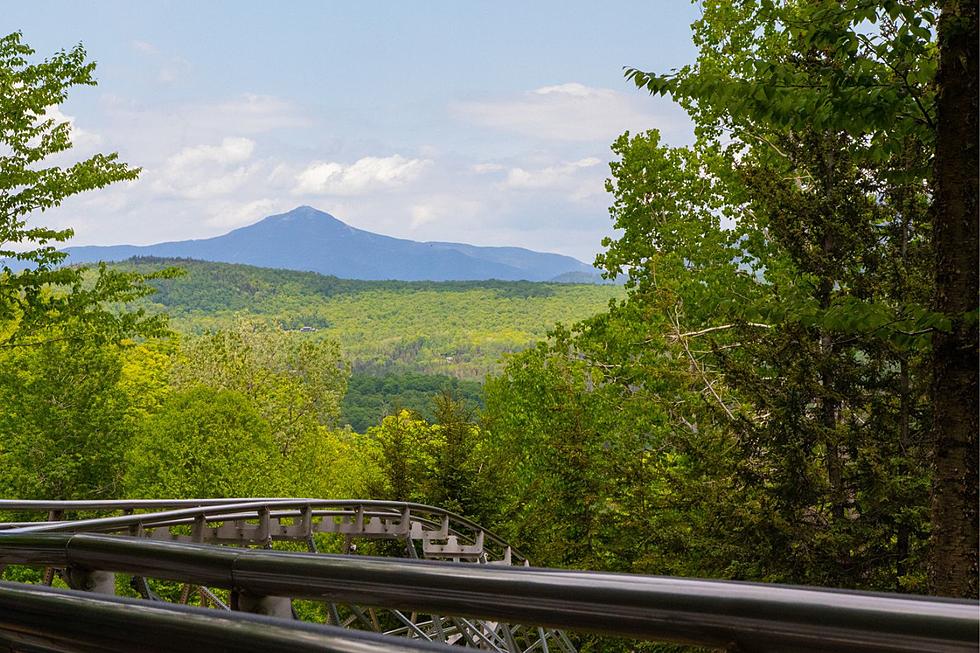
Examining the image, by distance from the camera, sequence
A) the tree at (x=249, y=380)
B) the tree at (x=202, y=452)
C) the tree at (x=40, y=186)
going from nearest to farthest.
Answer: the tree at (x=40, y=186), the tree at (x=202, y=452), the tree at (x=249, y=380)

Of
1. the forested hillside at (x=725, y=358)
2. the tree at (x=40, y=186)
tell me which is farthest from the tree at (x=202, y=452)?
the tree at (x=40, y=186)

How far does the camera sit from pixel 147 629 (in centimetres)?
176

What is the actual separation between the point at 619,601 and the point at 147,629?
775 mm

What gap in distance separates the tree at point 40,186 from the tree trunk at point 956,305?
14.4 m

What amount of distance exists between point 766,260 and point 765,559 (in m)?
9.55

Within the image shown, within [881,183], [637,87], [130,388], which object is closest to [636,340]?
[881,183]

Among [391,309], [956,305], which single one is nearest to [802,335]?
[956,305]

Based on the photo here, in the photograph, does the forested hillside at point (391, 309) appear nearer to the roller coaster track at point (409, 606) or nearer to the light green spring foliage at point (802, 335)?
the light green spring foliage at point (802, 335)

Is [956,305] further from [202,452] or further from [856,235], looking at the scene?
[202,452]

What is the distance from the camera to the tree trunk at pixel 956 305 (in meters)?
8.09

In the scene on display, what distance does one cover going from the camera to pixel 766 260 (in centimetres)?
2384

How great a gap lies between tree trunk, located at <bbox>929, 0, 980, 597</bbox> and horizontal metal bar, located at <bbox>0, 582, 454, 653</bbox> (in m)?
7.32

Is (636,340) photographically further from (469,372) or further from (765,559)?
(469,372)

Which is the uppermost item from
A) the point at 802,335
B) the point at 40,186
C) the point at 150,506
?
the point at 40,186
